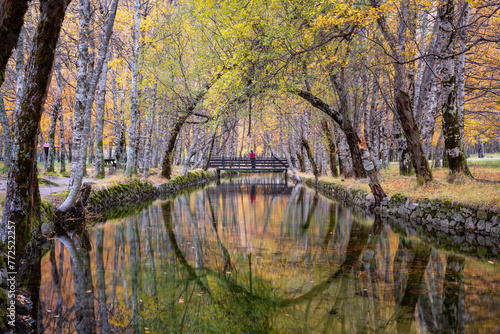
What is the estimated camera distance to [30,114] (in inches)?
212

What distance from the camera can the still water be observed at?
448 cm

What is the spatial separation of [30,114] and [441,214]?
987 cm

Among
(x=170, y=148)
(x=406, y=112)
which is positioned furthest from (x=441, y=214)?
(x=170, y=148)

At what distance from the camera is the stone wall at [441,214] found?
27.6 feet

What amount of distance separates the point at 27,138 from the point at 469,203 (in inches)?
373

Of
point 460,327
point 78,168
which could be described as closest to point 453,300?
point 460,327

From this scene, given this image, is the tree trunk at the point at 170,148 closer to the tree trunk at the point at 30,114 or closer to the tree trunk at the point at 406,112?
the tree trunk at the point at 406,112

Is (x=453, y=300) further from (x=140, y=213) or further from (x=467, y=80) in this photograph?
(x=467, y=80)

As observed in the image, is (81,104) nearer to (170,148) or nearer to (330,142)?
(170,148)

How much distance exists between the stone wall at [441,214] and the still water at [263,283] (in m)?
1.19

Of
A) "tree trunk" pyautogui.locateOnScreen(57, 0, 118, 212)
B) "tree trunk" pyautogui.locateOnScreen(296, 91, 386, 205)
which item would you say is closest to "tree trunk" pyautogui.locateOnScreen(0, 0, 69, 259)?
"tree trunk" pyautogui.locateOnScreen(57, 0, 118, 212)

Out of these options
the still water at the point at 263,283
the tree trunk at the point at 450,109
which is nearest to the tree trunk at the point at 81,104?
the still water at the point at 263,283

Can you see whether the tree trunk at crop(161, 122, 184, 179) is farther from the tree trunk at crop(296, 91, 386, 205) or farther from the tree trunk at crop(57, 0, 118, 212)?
the tree trunk at crop(57, 0, 118, 212)

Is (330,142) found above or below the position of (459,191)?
above
